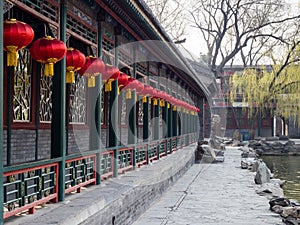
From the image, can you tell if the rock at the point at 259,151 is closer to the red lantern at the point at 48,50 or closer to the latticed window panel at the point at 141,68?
the latticed window panel at the point at 141,68

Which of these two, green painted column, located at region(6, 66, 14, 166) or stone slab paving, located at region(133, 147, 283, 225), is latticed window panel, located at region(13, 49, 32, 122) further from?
stone slab paving, located at region(133, 147, 283, 225)

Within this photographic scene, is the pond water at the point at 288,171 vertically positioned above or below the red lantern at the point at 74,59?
below

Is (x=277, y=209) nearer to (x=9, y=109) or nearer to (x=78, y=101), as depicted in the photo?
(x=78, y=101)

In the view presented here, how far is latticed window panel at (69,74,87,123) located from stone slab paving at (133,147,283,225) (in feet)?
7.08

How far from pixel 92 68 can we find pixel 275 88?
101 ft

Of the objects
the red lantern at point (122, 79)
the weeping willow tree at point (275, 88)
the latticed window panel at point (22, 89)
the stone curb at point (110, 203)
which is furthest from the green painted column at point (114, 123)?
the weeping willow tree at point (275, 88)

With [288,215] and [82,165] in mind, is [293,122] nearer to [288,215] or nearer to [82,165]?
[288,215]

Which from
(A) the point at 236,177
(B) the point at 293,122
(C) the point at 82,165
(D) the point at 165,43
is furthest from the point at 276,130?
(C) the point at 82,165

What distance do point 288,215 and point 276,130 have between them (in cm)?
4059

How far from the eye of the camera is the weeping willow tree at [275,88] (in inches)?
1382

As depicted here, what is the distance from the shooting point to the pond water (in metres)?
16.2

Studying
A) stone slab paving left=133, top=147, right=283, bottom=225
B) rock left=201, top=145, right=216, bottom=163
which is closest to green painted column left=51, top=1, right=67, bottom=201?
stone slab paving left=133, top=147, right=283, bottom=225

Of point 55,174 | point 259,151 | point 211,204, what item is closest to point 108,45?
point 55,174

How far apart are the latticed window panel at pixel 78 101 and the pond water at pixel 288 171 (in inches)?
296
